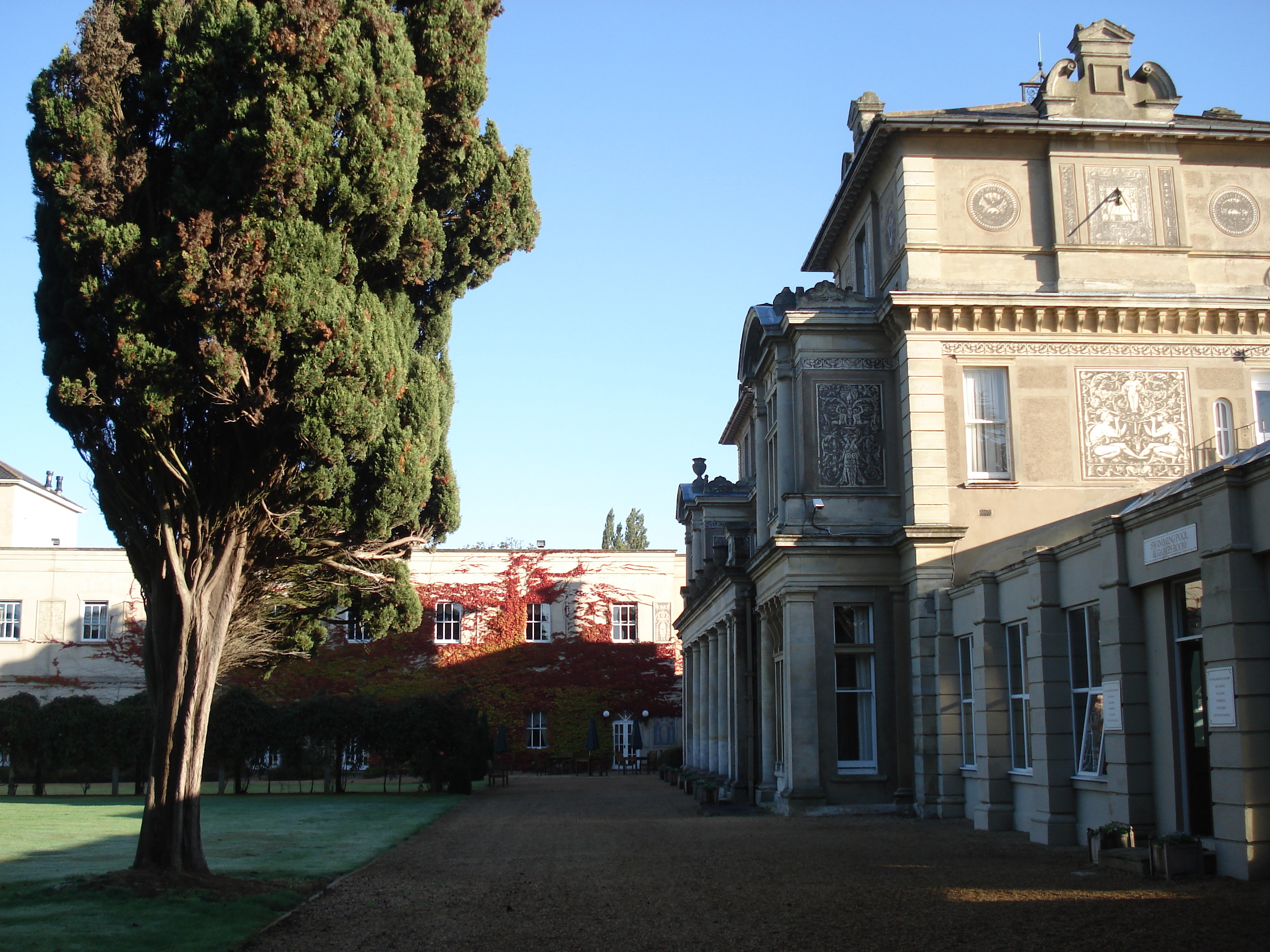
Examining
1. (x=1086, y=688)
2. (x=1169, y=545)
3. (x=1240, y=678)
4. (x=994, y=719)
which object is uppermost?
(x=1169, y=545)

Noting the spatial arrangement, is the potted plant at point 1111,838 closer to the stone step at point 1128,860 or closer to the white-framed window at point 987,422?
the stone step at point 1128,860

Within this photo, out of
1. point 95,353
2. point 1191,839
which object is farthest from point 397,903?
point 1191,839

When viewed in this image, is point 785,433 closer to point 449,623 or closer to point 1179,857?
point 1179,857

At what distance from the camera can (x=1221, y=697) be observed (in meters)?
11.0

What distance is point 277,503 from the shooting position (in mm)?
12336

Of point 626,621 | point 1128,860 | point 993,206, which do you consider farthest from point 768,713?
point 626,621

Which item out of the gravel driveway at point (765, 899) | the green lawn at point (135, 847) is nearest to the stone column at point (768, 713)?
the gravel driveway at point (765, 899)

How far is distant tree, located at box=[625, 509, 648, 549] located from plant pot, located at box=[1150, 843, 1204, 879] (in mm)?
→ 61914

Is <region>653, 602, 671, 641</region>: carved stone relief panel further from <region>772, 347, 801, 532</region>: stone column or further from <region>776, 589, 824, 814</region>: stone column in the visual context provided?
<region>776, 589, 824, 814</region>: stone column

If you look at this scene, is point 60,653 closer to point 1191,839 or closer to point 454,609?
point 454,609

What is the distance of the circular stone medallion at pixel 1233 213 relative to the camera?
21.3 m

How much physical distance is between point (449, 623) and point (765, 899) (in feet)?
118

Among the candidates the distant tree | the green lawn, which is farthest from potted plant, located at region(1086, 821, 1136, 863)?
the distant tree

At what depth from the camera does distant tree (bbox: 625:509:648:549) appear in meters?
73.1
